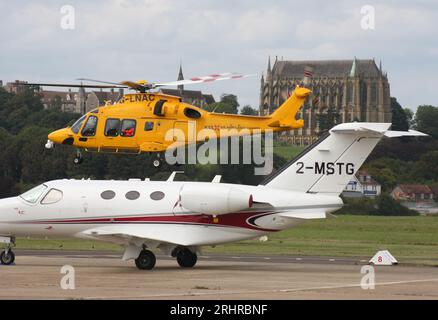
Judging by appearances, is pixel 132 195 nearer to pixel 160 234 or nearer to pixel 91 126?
pixel 160 234

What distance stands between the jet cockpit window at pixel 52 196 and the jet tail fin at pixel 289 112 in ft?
31.5

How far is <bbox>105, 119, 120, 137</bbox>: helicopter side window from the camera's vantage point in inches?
1822

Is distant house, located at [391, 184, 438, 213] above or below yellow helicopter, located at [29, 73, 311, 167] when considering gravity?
below

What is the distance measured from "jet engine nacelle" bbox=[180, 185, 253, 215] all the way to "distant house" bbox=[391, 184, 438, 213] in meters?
67.6

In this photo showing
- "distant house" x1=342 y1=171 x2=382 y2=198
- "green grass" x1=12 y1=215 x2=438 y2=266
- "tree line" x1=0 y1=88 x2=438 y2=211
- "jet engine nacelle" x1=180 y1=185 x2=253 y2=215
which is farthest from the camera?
"distant house" x1=342 y1=171 x2=382 y2=198

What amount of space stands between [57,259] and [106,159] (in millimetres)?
39306

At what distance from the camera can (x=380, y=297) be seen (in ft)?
96.7

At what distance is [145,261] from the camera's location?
128 feet

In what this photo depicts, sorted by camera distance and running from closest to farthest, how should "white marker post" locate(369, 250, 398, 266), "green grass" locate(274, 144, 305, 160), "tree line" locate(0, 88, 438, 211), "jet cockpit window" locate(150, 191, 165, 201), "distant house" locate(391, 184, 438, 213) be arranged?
1. "jet cockpit window" locate(150, 191, 165, 201)
2. "white marker post" locate(369, 250, 398, 266)
3. "tree line" locate(0, 88, 438, 211)
4. "distant house" locate(391, 184, 438, 213)
5. "green grass" locate(274, 144, 305, 160)

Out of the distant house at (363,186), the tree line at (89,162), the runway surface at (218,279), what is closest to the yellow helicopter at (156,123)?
the runway surface at (218,279)

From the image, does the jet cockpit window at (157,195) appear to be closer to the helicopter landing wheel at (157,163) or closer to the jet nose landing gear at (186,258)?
the jet nose landing gear at (186,258)

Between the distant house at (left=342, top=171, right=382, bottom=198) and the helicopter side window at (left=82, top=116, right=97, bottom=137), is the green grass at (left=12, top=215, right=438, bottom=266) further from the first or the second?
the distant house at (left=342, top=171, right=382, bottom=198)

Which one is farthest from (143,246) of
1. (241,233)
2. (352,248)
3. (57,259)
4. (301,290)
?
(352,248)

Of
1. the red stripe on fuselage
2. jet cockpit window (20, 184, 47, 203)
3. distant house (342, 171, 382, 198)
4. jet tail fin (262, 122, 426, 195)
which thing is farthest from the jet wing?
distant house (342, 171, 382, 198)
